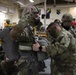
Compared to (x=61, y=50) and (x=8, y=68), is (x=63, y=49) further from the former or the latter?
(x=8, y=68)

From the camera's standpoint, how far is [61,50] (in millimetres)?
2139

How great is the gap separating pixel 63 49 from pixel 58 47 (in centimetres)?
6

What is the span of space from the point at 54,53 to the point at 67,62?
259 millimetres

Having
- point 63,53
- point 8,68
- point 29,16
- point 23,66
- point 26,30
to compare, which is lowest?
point 8,68

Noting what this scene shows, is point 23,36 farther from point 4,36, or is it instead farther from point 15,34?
point 4,36

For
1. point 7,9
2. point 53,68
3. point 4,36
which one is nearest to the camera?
point 53,68

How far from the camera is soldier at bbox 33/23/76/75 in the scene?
214 centimetres

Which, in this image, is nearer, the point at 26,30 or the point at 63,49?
the point at 63,49

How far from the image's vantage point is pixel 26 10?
2400 mm

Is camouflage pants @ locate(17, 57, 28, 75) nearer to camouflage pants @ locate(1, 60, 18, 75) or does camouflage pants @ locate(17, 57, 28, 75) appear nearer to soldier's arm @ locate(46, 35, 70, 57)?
soldier's arm @ locate(46, 35, 70, 57)

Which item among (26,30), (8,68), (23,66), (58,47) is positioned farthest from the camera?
(8,68)

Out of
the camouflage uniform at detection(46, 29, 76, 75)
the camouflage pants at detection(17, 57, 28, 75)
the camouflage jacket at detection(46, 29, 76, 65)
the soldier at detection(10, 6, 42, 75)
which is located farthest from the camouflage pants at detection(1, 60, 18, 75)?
the camouflage jacket at detection(46, 29, 76, 65)

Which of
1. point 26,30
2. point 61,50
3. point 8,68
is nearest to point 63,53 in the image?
point 61,50

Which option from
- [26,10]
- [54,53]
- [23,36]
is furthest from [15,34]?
[54,53]
